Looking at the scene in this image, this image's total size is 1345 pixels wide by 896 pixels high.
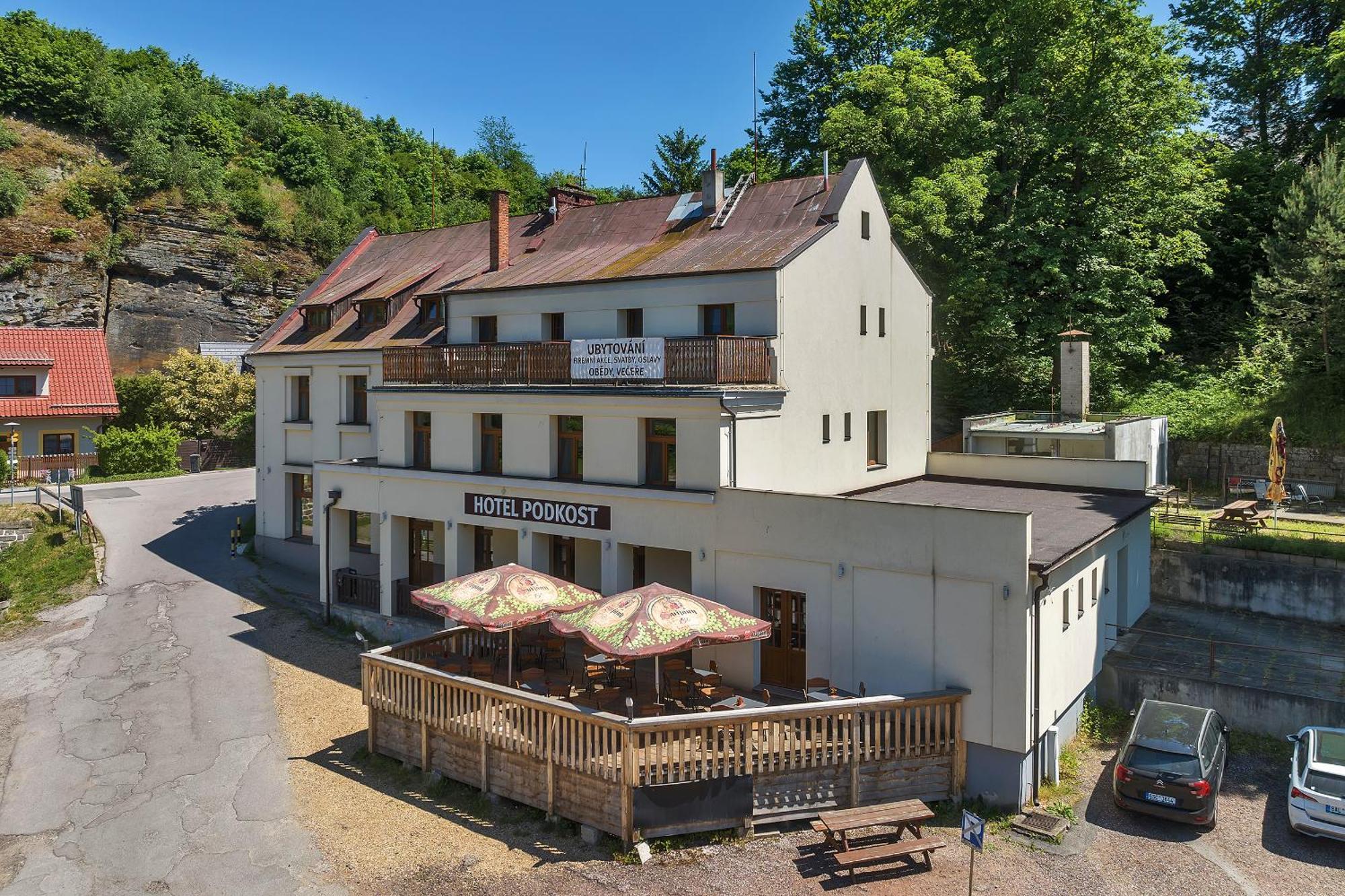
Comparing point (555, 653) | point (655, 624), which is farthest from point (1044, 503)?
point (555, 653)

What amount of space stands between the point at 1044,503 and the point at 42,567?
31335mm

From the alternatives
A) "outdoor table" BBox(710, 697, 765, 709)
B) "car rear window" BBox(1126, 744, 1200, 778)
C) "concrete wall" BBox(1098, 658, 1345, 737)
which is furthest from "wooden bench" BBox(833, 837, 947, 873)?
"concrete wall" BBox(1098, 658, 1345, 737)

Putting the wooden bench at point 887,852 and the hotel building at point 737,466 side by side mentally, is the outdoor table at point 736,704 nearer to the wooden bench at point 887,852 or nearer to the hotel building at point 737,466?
the hotel building at point 737,466

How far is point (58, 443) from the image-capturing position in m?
41.4

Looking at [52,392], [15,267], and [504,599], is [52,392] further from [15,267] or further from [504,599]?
[504,599]

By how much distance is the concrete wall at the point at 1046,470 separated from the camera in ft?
67.2

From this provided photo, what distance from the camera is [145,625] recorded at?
22750mm

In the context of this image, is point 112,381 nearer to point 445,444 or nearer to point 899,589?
point 445,444

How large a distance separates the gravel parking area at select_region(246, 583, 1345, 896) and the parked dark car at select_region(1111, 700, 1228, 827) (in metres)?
0.40

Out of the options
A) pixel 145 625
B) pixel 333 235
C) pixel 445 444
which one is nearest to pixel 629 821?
pixel 445 444

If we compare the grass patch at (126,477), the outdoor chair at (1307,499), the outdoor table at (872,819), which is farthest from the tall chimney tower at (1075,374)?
the grass patch at (126,477)

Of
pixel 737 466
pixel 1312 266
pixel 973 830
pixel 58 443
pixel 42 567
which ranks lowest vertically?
pixel 42 567

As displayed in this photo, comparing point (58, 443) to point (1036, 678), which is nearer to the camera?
point (1036, 678)

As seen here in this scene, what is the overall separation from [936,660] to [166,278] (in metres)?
51.8
